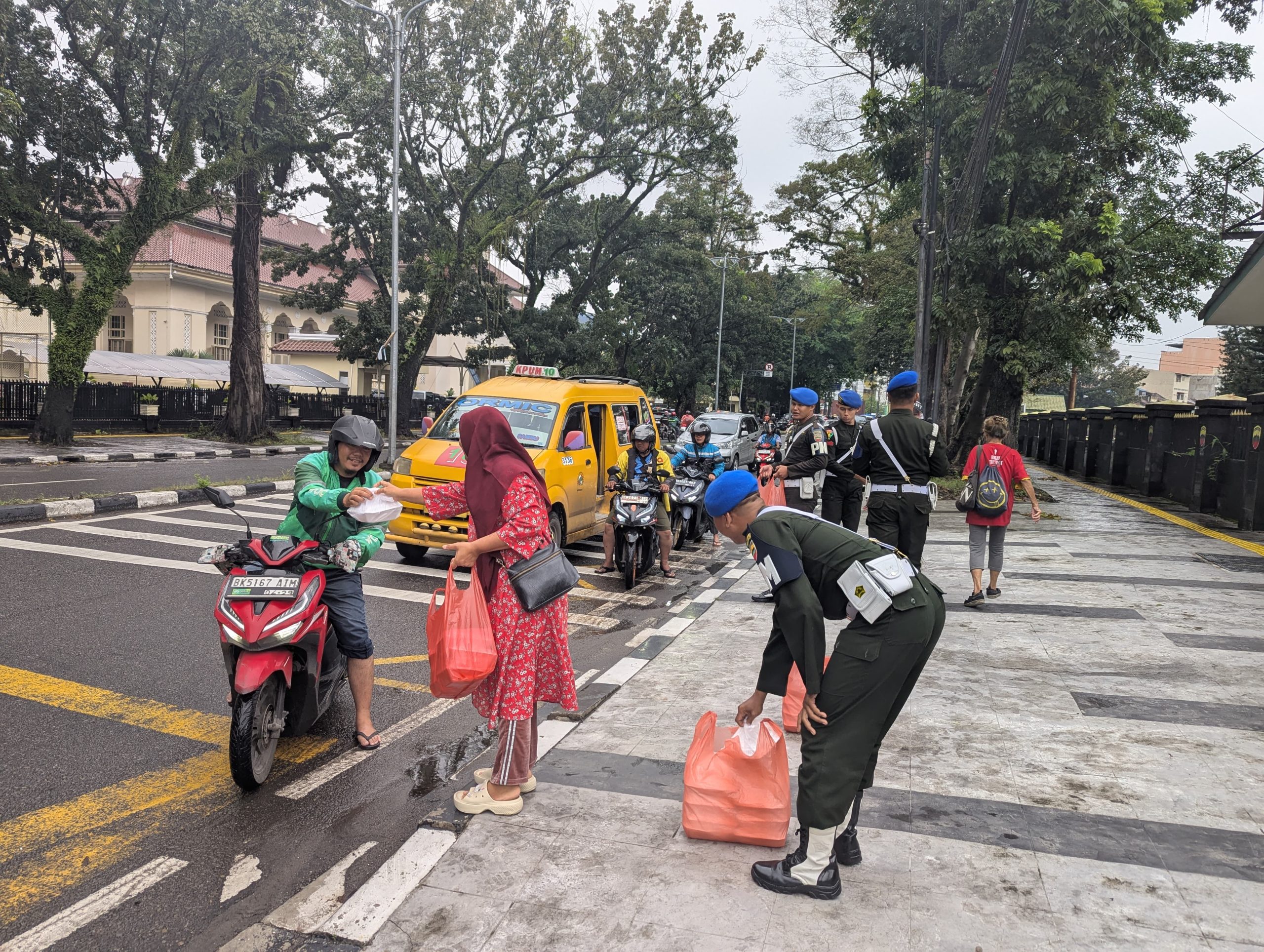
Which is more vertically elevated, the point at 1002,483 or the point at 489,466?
the point at 489,466

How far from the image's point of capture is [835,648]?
2.98 meters

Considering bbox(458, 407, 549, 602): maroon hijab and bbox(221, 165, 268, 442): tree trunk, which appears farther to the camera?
bbox(221, 165, 268, 442): tree trunk

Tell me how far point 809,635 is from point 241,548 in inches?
104

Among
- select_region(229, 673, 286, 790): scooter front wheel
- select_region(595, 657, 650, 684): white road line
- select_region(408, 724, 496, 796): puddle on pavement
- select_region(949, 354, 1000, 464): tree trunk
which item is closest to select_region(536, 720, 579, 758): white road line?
select_region(408, 724, 496, 796): puddle on pavement

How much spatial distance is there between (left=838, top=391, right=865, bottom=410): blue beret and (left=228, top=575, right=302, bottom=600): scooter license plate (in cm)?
532

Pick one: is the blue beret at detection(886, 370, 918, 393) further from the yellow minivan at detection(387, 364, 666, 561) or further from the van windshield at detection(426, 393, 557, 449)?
the van windshield at detection(426, 393, 557, 449)

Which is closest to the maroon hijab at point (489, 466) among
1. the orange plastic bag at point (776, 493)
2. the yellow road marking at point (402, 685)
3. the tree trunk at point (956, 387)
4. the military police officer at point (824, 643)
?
the military police officer at point (824, 643)

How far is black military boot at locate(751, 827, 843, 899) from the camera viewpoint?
3066mm

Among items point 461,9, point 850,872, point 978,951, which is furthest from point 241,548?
point 461,9

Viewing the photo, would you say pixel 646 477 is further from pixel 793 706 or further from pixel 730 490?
pixel 730 490

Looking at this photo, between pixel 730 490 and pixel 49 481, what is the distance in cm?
1483

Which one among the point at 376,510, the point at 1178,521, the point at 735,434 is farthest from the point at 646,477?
the point at 735,434

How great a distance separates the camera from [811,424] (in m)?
7.59

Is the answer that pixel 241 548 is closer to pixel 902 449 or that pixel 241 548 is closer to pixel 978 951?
pixel 978 951
